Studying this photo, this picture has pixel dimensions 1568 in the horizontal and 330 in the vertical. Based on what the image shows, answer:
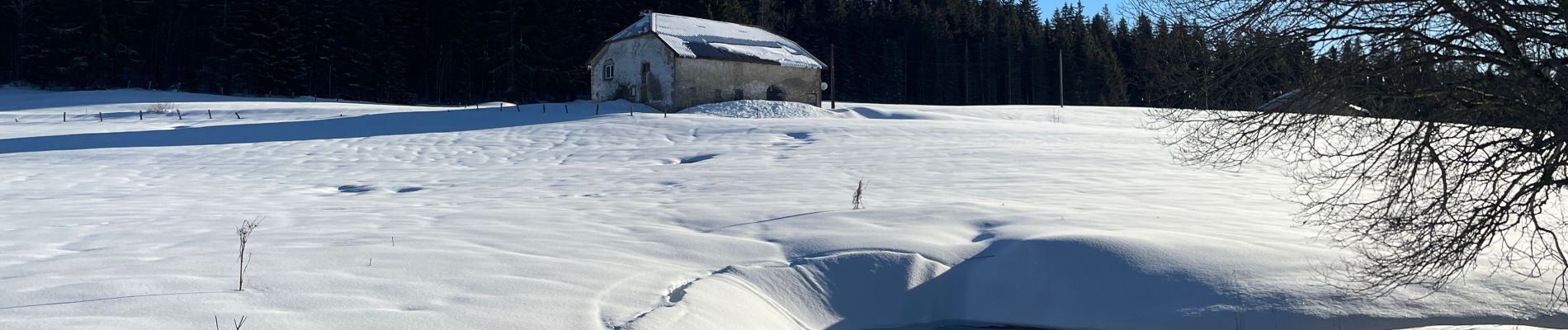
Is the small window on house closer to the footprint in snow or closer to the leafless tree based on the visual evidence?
the footprint in snow

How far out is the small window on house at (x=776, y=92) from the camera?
3641 cm

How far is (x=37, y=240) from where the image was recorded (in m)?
7.76

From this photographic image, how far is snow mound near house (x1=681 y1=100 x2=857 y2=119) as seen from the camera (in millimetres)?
32438

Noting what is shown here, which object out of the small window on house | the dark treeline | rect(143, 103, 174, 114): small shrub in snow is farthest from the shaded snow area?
the dark treeline

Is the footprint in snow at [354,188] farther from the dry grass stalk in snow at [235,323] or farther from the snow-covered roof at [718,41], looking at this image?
the snow-covered roof at [718,41]

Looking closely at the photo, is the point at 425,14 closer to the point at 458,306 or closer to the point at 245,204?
the point at 245,204

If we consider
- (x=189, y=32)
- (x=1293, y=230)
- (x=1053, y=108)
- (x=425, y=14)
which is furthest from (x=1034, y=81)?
(x=1293, y=230)

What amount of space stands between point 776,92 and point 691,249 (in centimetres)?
2863

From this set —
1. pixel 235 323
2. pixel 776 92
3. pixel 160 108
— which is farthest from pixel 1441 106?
pixel 160 108

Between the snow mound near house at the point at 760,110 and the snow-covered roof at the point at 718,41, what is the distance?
181cm

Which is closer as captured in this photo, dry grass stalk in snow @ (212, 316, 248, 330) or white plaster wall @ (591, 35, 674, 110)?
dry grass stalk in snow @ (212, 316, 248, 330)

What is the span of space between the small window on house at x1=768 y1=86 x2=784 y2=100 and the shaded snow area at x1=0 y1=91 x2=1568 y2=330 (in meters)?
18.4

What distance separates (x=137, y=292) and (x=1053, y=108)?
128 ft

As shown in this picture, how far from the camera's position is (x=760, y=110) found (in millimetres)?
33094
